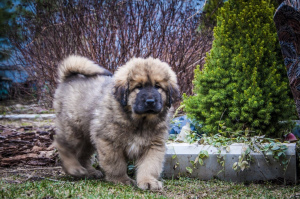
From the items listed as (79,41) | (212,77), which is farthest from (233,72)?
(79,41)

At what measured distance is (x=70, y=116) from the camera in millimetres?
3568

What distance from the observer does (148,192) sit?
9.29 feet

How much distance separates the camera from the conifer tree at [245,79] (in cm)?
366

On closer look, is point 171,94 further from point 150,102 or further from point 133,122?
point 133,122

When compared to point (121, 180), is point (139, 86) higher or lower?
higher

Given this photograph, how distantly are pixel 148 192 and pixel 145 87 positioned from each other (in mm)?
916

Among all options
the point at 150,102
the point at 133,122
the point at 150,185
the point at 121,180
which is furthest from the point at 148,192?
the point at 150,102

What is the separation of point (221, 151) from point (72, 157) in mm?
1518

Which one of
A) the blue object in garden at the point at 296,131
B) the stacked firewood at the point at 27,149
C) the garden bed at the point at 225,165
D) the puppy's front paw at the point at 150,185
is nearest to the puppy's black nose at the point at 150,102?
the puppy's front paw at the point at 150,185

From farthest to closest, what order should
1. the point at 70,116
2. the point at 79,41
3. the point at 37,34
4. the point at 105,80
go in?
the point at 37,34 < the point at 79,41 < the point at 105,80 < the point at 70,116

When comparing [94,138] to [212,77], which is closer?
[94,138]

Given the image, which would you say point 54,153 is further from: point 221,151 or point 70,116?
point 221,151

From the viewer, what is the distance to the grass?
8.37ft

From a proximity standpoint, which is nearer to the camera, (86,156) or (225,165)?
(225,165)
